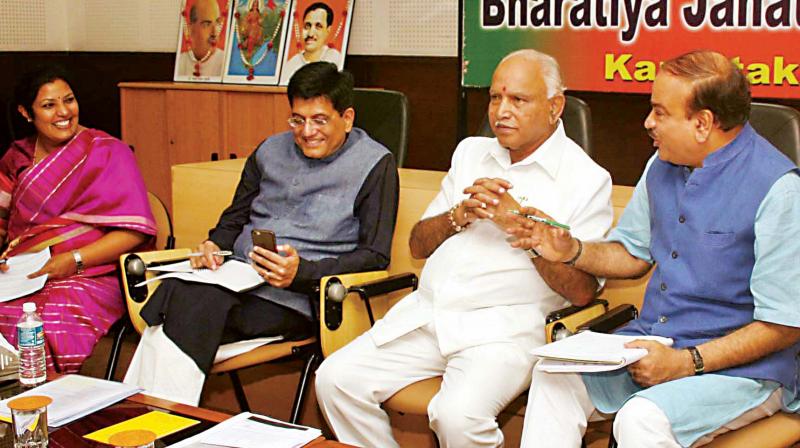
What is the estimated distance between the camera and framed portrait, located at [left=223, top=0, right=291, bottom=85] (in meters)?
5.46

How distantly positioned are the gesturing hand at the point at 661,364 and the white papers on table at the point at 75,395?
1184 mm

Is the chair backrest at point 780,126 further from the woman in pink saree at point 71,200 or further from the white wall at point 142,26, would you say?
the white wall at point 142,26


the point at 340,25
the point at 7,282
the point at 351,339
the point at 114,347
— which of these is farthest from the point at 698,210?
the point at 340,25

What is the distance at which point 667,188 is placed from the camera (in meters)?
2.34

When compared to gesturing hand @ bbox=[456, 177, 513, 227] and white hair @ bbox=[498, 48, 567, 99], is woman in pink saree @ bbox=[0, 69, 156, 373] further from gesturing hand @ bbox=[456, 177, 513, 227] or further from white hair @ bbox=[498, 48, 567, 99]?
white hair @ bbox=[498, 48, 567, 99]

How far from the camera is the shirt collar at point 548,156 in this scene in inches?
105

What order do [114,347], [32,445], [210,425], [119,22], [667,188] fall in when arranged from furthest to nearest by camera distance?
[119,22], [114,347], [667,188], [210,425], [32,445]

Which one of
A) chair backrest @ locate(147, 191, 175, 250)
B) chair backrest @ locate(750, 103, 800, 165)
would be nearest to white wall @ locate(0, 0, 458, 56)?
chair backrest @ locate(147, 191, 175, 250)

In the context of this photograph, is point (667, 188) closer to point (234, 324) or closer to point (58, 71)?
point (234, 324)

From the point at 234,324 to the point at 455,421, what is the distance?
2.74 ft

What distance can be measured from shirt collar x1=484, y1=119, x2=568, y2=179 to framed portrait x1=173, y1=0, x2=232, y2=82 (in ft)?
11.0

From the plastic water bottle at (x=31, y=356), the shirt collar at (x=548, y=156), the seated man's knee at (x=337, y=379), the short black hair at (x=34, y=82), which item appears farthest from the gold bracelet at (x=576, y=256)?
the short black hair at (x=34, y=82)

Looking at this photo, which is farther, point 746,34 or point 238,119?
point 238,119

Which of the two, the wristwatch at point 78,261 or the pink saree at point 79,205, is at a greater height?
the pink saree at point 79,205
